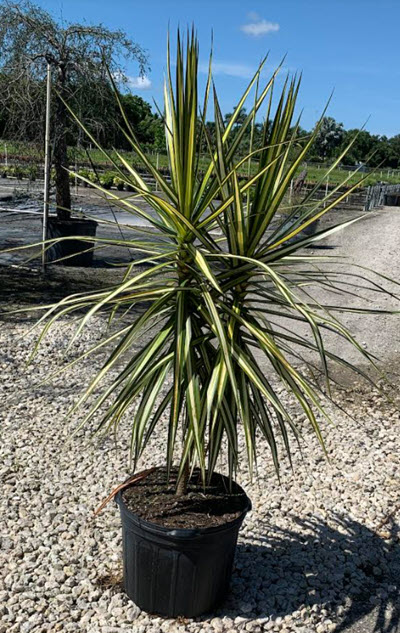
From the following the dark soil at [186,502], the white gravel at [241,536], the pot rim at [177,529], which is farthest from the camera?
the white gravel at [241,536]

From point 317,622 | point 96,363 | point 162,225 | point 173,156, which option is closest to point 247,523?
point 317,622

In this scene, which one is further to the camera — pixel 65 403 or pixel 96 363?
pixel 96 363

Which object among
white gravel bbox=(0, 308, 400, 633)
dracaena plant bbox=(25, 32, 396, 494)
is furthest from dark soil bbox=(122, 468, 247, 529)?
white gravel bbox=(0, 308, 400, 633)

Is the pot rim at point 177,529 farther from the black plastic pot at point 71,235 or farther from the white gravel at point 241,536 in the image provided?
the black plastic pot at point 71,235

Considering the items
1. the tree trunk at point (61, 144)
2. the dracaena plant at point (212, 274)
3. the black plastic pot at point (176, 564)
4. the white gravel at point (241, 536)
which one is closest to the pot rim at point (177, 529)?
the black plastic pot at point (176, 564)

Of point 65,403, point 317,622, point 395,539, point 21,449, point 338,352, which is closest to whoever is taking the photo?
point 317,622

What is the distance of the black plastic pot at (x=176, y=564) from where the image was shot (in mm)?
2383

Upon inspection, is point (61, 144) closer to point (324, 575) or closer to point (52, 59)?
point (52, 59)

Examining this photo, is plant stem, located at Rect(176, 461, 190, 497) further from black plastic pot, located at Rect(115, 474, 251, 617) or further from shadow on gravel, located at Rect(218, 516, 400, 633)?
shadow on gravel, located at Rect(218, 516, 400, 633)

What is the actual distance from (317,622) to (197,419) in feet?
3.69

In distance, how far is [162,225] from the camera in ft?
7.98

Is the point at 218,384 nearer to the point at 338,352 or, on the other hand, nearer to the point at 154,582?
the point at 154,582

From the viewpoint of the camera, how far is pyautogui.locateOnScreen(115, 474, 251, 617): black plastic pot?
238 cm

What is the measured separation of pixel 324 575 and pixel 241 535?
0.45 meters
